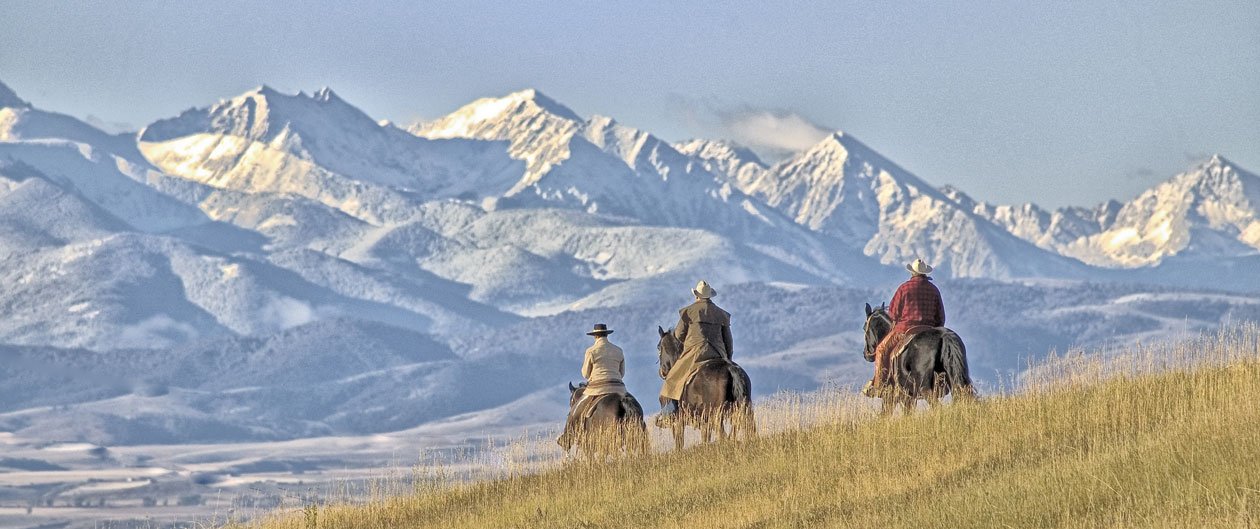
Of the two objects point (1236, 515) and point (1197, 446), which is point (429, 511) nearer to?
point (1197, 446)

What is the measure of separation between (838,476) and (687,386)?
7.55m

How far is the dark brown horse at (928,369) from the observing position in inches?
887

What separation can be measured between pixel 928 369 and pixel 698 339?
3571 mm

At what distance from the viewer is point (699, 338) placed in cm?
2481

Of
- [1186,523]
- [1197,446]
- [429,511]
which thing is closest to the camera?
[1186,523]

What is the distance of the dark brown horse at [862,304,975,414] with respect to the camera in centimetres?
2253

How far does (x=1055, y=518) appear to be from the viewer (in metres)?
12.9

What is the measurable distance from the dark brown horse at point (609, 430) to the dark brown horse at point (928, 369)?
3.26 meters

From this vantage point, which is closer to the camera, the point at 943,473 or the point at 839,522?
the point at 839,522

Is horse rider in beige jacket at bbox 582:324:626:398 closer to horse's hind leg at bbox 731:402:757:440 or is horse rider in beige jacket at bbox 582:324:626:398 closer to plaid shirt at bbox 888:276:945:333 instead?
horse's hind leg at bbox 731:402:757:440

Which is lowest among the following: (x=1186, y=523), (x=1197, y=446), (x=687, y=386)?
(x=1186, y=523)

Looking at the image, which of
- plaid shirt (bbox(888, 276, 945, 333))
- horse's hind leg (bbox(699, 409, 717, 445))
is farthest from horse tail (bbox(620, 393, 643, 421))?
plaid shirt (bbox(888, 276, 945, 333))

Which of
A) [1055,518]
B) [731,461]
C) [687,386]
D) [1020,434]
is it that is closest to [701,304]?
[687,386]

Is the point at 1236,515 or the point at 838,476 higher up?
the point at 838,476
